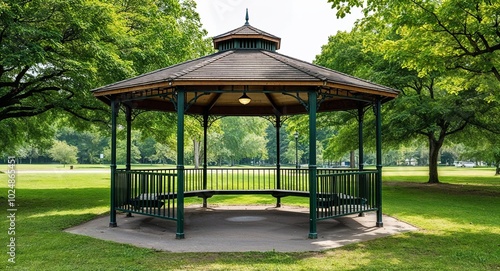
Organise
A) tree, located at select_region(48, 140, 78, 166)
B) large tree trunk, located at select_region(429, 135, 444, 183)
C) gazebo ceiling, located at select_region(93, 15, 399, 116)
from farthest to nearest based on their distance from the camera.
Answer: tree, located at select_region(48, 140, 78, 166)
large tree trunk, located at select_region(429, 135, 444, 183)
gazebo ceiling, located at select_region(93, 15, 399, 116)

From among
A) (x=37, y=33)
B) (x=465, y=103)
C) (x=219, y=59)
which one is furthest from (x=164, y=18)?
(x=465, y=103)

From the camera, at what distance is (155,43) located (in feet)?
53.9

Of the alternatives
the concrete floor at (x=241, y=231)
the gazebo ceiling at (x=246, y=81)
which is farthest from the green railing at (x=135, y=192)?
the gazebo ceiling at (x=246, y=81)

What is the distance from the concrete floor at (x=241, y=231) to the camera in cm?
759

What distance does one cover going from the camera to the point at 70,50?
13.3 meters

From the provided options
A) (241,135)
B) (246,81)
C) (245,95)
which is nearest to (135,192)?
(245,95)

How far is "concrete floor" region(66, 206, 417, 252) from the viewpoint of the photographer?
759 cm

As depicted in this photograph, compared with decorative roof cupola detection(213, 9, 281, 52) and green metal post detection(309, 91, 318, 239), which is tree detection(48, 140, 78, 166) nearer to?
decorative roof cupola detection(213, 9, 281, 52)

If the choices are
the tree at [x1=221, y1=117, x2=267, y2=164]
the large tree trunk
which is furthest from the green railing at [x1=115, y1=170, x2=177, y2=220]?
the tree at [x1=221, y1=117, x2=267, y2=164]

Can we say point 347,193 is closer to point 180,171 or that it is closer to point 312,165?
point 312,165

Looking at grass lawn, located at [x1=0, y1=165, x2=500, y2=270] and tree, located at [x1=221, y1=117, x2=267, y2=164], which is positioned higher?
tree, located at [x1=221, y1=117, x2=267, y2=164]

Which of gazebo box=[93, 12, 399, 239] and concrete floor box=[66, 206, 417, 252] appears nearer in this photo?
concrete floor box=[66, 206, 417, 252]

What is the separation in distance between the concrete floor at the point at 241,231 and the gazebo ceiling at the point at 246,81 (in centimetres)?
295

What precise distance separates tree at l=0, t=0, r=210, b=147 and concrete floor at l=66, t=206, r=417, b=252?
16.1 ft
